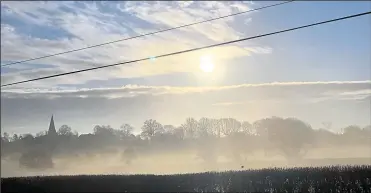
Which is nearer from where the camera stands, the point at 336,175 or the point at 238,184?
the point at 336,175

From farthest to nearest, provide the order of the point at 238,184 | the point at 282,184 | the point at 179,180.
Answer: the point at 179,180 < the point at 238,184 < the point at 282,184

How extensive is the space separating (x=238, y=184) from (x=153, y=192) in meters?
8.37

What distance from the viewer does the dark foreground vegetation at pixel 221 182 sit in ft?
80.6

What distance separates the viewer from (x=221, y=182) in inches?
1220

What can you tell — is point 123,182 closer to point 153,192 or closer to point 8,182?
point 153,192

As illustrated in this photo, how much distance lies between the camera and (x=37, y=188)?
124 ft

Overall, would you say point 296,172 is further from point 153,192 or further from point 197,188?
point 153,192

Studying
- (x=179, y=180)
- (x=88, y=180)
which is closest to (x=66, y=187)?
(x=88, y=180)

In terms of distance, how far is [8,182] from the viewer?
38438mm

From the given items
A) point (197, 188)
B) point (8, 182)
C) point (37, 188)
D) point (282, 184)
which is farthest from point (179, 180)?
point (8, 182)

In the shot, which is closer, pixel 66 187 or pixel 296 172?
pixel 296 172

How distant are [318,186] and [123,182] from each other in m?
18.3

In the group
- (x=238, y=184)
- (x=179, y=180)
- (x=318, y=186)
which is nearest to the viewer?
(x=318, y=186)

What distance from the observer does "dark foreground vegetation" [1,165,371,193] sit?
80.6ft
